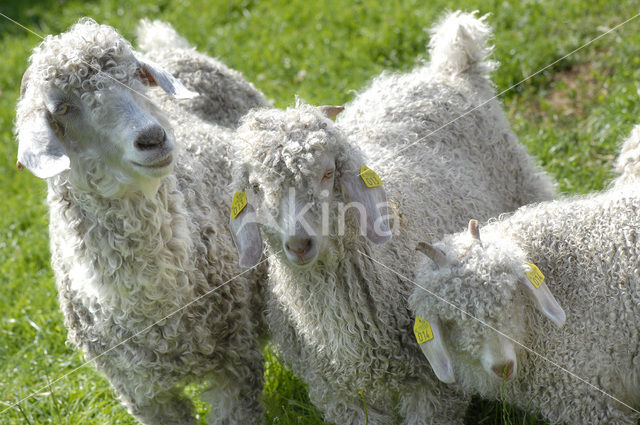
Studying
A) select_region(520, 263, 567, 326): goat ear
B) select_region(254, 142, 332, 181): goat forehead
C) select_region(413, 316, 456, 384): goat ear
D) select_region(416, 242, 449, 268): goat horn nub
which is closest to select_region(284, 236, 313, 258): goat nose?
select_region(254, 142, 332, 181): goat forehead

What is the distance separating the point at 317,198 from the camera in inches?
127

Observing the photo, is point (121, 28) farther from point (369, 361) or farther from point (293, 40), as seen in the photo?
point (369, 361)

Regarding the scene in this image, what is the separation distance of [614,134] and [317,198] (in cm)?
297

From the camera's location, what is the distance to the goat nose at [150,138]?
3209 mm

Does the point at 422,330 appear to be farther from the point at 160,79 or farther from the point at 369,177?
the point at 160,79

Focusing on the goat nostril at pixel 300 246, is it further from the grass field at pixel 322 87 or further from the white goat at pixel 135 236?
the grass field at pixel 322 87

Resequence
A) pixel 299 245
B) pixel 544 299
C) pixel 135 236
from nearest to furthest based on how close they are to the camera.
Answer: pixel 299 245 → pixel 544 299 → pixel 135 236

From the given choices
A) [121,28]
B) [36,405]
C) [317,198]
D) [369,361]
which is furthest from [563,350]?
[121,28]

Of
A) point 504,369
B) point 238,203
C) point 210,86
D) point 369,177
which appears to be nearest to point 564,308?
point 504,369

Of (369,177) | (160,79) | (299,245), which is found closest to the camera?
(299,245)

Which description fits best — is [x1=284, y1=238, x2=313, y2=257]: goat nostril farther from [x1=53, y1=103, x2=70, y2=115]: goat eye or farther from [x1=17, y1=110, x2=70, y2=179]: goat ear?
[x1=53, y1=103, x2=70, y2=115]: goat eye

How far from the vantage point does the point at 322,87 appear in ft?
22.6

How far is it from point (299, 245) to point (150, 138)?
2.43 feet

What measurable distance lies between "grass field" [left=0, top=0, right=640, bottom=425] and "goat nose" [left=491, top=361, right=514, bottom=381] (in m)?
0.37
